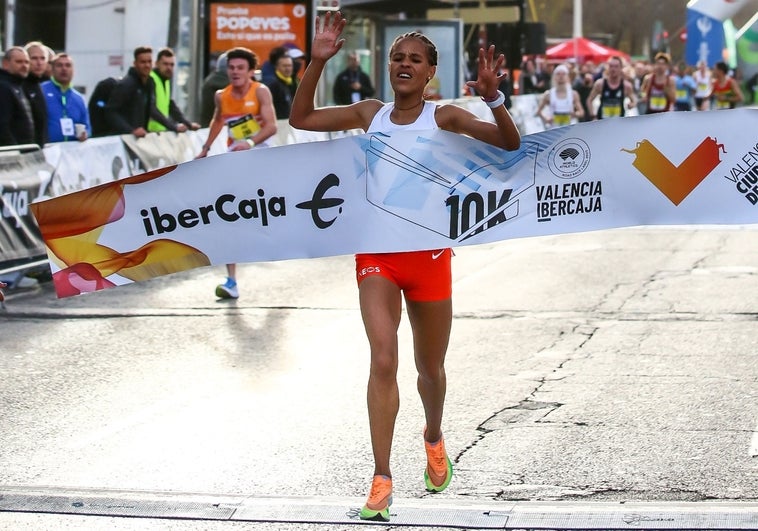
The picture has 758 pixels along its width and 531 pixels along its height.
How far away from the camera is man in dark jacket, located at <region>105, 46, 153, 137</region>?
1545 centimetres

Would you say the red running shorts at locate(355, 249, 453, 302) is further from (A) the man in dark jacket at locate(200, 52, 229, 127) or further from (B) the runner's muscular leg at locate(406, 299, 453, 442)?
(A) the man in dark jacket at locate(200, 52, 229, 127)

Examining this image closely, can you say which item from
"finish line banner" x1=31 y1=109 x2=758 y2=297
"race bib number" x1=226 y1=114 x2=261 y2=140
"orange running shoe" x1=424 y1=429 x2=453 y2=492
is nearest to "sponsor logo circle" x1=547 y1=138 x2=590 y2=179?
"finish line banner" x1=31 y1=109 x2=758 y2=297

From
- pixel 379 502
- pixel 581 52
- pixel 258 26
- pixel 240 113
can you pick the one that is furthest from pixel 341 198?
pixel 581 52

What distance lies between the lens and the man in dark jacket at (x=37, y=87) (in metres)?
13.6

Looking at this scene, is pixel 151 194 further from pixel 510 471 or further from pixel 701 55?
pixel 701 55

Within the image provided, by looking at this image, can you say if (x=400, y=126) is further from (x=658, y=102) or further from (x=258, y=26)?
(x=658, y=102)

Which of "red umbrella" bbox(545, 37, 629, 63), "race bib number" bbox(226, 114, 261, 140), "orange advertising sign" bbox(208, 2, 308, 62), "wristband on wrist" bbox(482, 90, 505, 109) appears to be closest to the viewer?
"wristband on wrist" bbox(482, 90, 505, 109)

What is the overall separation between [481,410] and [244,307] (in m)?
4.26

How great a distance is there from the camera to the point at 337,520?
18.7 feet

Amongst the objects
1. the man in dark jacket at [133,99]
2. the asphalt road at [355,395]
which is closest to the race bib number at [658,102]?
the man in dark jacket at [133,99]

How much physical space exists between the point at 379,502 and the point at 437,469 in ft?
A: 1.79

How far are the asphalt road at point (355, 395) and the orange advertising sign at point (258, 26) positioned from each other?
8849 mm

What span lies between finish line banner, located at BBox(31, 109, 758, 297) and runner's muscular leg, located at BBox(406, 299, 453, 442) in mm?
443

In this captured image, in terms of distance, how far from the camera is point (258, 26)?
2181cm
